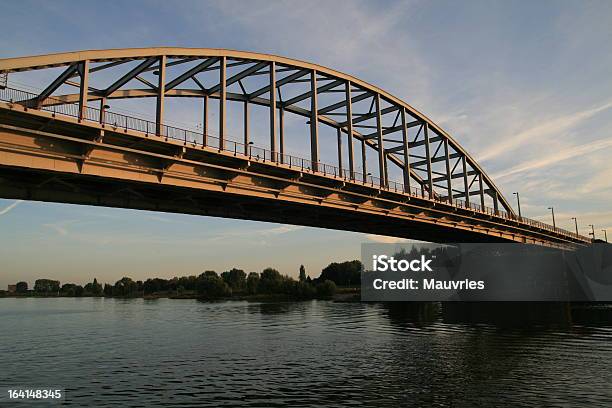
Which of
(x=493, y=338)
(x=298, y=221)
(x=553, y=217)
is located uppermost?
(x=553, y=217)

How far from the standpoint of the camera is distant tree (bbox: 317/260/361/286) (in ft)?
552

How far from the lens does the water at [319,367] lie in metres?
19.2

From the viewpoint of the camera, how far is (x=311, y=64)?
41344 mm

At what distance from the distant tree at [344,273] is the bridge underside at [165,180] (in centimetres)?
12661

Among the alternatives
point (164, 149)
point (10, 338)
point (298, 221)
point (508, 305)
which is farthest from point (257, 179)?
point (508, 305)

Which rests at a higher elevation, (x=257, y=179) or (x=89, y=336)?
(x=257, y=179)

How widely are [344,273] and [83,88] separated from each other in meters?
Result: 154

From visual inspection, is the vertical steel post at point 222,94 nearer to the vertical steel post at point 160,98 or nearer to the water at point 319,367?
the vertical steel post at point 160,98

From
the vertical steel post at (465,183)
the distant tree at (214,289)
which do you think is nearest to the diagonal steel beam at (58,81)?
the vertical steel post at (465,183)

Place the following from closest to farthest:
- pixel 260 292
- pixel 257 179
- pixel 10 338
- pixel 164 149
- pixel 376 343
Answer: pixel 164 149, pixel 257 179, pixel 376 343, pixel 10 338, pixel 260 292

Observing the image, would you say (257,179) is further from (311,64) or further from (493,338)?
(493,338)

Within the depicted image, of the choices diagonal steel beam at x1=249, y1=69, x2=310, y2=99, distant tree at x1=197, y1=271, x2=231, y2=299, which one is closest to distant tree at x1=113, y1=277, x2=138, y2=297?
distant tree at x1=197, y1=271, x2=231, y2=299

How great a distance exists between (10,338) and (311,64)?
35342 millimetres

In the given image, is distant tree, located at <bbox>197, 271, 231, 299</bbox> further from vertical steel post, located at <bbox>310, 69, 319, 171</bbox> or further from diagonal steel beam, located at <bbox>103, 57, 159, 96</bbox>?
diagonal steel beam, located at <bbox>103, 57, 159, 96</bbox>
